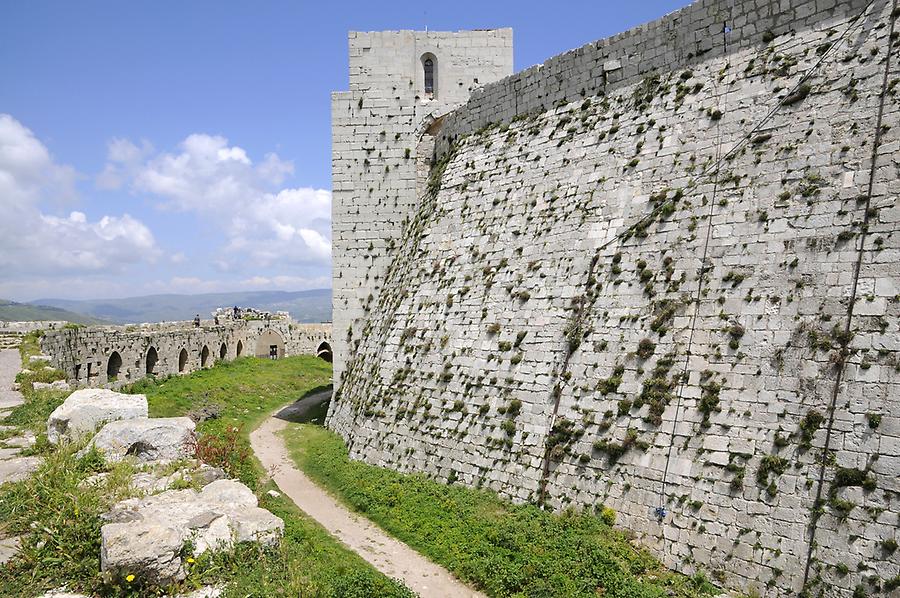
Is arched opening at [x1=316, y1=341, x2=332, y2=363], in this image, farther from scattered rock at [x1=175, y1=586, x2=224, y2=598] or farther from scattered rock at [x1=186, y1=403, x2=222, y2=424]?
scattered rock at [x1=175, y1=586, x2=224, y2=598]

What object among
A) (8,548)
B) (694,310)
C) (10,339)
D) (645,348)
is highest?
(694,310)

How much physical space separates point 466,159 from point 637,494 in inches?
509

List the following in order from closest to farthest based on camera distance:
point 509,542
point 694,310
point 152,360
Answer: point 509,542, point 694,310, point 152,360

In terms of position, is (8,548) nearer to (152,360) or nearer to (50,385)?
(50,385)

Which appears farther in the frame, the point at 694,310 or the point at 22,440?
the point at 22,440

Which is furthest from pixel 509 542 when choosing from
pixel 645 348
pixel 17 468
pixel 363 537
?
pixel 17 468

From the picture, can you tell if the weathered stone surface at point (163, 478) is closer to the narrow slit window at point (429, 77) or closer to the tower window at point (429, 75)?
the tower window at point (429, 75)

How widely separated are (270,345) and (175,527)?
39841 millimetres

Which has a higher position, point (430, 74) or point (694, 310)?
point (430, 74)

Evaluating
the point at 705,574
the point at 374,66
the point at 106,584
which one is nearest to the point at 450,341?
the point at 705,574

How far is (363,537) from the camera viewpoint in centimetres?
1298

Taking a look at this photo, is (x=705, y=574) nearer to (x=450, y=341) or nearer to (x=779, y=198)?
(x=779, y=198)

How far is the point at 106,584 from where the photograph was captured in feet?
24.0

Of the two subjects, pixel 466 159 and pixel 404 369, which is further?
pixel 466 159
